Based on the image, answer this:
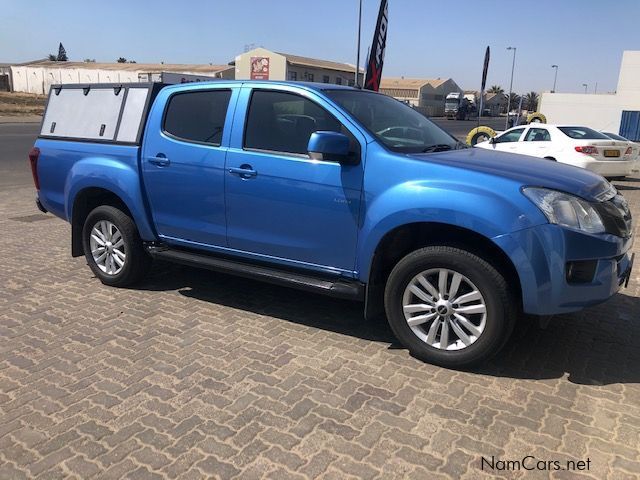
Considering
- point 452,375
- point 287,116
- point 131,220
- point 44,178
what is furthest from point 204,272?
point 452,375

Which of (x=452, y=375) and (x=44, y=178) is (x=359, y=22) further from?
(x=452, y=375)

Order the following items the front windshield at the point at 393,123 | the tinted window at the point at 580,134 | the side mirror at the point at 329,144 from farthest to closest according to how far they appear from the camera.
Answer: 1. the tinted window at the point at 580,134
2. the front windshield at the point at 393,123
3. the side mirror at the point at 329,144

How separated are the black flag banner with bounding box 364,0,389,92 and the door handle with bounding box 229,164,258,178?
23.9 feet

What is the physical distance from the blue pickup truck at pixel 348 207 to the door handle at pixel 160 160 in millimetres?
15

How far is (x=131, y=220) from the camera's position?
16.6 feet

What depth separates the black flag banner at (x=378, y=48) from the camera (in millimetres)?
10898

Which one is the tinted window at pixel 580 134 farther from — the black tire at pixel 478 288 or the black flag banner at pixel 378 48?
the black tire at pixel 478 288

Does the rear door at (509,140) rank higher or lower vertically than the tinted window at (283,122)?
lower

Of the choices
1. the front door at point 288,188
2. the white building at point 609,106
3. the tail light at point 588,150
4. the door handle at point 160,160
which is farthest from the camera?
the white building at point 609,106

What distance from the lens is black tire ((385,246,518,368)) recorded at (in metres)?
3.39

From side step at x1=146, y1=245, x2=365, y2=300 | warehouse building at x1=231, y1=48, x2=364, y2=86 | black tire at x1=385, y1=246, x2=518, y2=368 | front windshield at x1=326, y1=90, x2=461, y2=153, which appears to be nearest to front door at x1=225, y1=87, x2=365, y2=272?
side step at x1=146, y1=245, x2=365, y2=300

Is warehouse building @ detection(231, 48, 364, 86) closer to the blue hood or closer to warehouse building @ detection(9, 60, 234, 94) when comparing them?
warehouse building @ detection(9, 60, 234, 94)

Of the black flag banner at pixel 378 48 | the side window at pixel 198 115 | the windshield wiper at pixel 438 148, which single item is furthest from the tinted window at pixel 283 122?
the black flag banner at pixel 378 48
